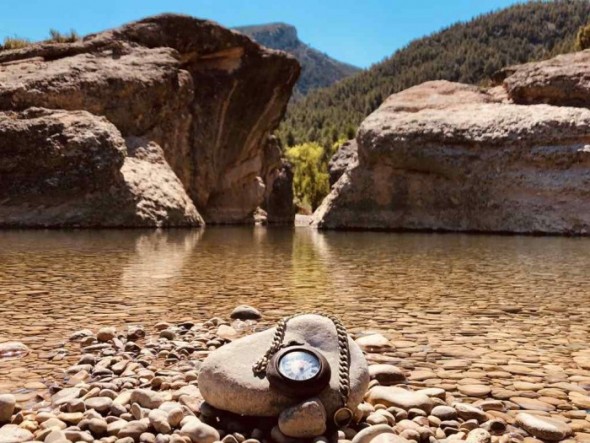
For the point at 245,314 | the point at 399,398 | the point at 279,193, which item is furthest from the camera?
the point at 279,193

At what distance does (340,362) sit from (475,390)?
972 mm

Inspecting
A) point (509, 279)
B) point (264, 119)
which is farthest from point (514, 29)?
point (509, 279)

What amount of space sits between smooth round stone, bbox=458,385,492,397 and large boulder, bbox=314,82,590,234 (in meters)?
19.3

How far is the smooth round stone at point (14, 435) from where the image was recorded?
9.24 ft

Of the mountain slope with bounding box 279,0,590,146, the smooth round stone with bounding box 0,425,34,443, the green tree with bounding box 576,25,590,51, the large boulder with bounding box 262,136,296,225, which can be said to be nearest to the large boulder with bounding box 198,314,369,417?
the smooth round stone with bounding box 0,425,34,443

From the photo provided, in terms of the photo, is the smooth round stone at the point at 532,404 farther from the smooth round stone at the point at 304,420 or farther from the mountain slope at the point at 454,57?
the mountain slope at the point at 454,57

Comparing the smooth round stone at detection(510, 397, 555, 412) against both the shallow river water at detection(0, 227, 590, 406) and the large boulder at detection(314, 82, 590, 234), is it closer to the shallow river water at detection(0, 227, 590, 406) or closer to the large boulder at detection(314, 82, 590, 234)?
the shallow river water at detection(0, 227, 590, 406)

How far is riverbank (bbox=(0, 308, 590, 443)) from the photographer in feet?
9.84

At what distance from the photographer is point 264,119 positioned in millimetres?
33938

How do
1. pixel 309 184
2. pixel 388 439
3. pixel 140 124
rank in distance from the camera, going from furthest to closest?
1. pixel 309 184
2. pixel 140 124
3. pixel 388 439

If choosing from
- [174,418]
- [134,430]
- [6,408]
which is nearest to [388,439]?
[174,418]

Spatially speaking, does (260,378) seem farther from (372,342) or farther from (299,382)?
(372,342)

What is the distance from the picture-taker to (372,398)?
11.6 ft

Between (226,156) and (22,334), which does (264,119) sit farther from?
(22,334)
